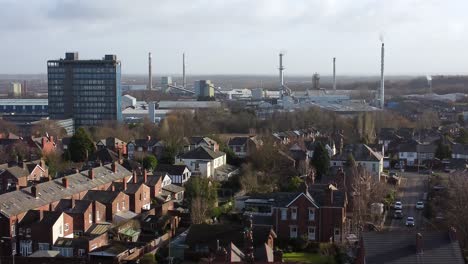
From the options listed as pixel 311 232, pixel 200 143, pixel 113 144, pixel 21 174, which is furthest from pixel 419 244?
pixel 113 144

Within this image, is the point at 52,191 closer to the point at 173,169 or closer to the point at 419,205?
the point at 173,169

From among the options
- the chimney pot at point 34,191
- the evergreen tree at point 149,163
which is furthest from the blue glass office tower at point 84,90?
the chimney pot at point 34,191

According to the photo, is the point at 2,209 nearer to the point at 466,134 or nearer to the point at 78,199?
the point at 78,199

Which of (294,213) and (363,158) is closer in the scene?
(294,213)

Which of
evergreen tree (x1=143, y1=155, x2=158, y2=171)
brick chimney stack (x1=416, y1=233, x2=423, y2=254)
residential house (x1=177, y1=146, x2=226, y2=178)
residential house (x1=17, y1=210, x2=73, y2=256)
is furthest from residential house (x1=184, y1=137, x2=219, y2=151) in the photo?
brick chimney stack (x1=416, y1=233, x2=423, y2=254)

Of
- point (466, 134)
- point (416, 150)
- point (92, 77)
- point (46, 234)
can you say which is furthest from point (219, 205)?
point (92, 77)

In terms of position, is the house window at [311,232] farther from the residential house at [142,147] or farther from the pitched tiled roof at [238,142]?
the pitched tiled roof at [238,142]
